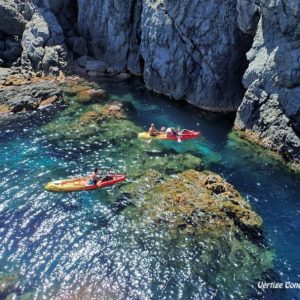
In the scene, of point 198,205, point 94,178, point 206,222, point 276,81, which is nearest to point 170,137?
point 94,178

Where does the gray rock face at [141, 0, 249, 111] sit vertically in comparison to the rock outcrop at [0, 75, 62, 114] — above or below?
above

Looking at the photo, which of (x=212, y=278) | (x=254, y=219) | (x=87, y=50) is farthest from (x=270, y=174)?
(x=87, y=50)

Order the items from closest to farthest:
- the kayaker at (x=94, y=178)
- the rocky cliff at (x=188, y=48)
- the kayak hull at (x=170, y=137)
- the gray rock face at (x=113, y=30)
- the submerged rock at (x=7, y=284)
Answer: the submerged rock at (x=7, y=284) < the kayaker at (x=94, y=178) < the rocky cliff at (x=188, y=48) < the kayak hull at (x=170, y=137) < the gray rock face at (x=113, y=30)

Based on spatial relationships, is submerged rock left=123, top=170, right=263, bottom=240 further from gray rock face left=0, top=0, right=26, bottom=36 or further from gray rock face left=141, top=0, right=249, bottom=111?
gray rock face left=0, top=0, right=26, bottom=36

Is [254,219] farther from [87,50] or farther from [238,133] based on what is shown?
[87,50]

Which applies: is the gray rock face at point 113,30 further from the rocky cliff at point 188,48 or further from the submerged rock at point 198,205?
the submerged rock at point 198,205

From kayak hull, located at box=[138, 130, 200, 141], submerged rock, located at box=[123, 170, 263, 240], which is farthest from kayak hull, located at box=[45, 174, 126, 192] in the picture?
kayak hull, located at box=[138, 130, 200, 141]

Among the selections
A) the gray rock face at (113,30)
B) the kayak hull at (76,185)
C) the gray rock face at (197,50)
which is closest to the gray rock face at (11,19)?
the gray rock face at (113,30)
